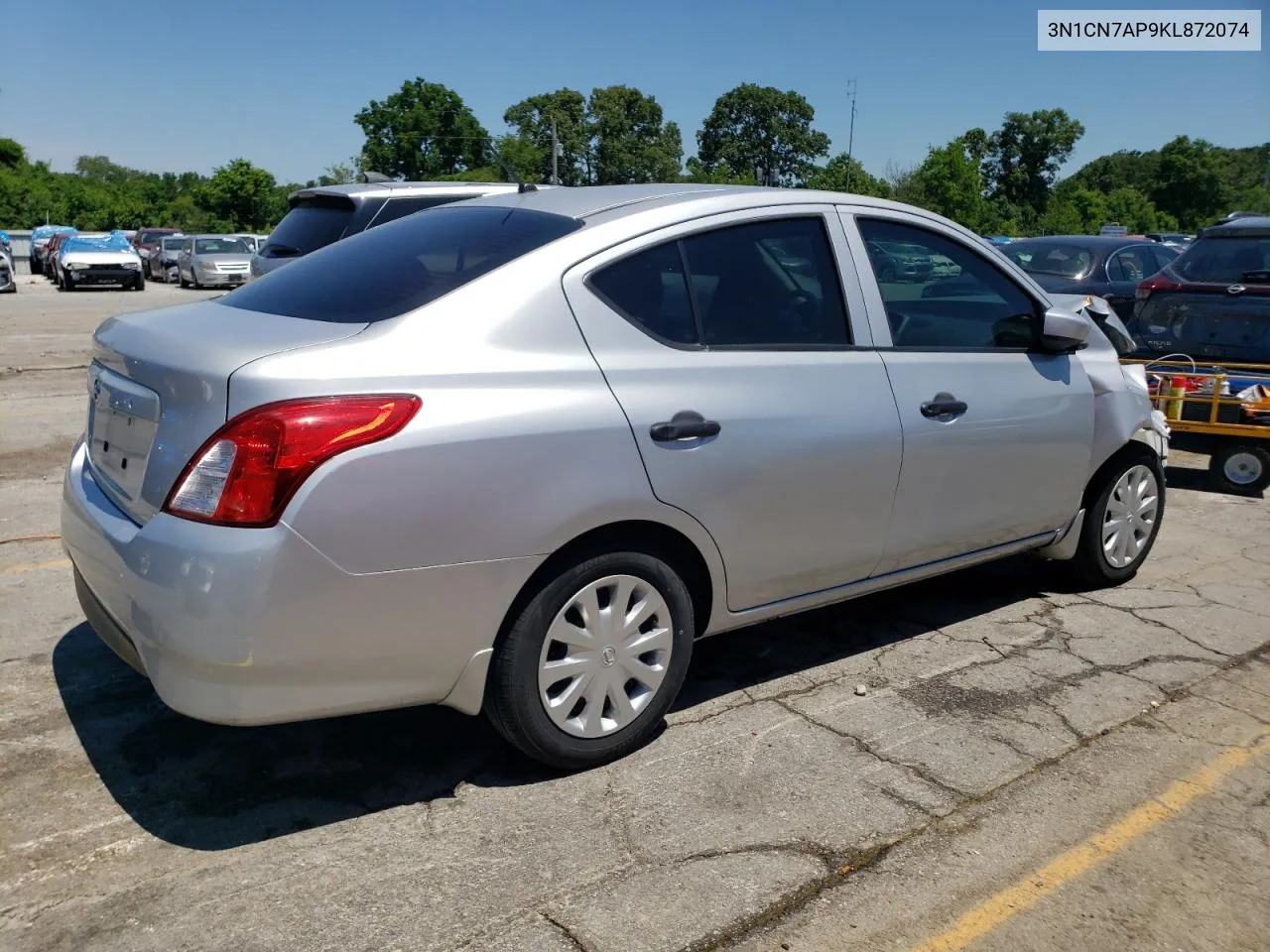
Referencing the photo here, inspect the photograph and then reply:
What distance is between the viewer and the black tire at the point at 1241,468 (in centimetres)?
764

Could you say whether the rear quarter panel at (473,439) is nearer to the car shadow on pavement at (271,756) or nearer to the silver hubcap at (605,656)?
the silver hubcap at (605,656)

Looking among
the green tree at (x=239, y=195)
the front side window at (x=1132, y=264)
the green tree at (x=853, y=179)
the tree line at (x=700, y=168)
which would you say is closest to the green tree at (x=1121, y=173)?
the tree line at (x=700, y=168)

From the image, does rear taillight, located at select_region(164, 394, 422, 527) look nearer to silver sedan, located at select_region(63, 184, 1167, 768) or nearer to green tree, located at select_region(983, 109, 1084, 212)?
silver sedan, located at select_region(63, 184, 1167, 768)

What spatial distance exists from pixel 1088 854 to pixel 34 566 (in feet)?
15.0

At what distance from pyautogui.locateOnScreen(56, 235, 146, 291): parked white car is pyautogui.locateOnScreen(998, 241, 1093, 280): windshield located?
2562cm

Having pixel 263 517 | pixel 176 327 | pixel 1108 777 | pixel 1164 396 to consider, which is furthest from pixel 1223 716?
pixel 1164 396

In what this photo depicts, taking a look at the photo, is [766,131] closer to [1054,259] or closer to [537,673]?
[1054,259]

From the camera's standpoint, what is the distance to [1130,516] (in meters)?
5.28

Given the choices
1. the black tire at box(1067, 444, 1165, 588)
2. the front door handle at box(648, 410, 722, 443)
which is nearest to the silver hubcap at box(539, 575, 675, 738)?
the front door handle at box(648, 410, 722, 443)

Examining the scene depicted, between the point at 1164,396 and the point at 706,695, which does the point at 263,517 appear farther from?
the point at 1164,396

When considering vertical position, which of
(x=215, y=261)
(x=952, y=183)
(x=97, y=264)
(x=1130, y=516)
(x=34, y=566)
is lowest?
(x=34, y=566)

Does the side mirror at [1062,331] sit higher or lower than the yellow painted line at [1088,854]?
higher

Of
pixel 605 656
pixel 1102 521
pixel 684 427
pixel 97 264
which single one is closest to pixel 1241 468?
pixel 1102 521

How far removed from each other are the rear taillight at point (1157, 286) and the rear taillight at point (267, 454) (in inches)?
318
